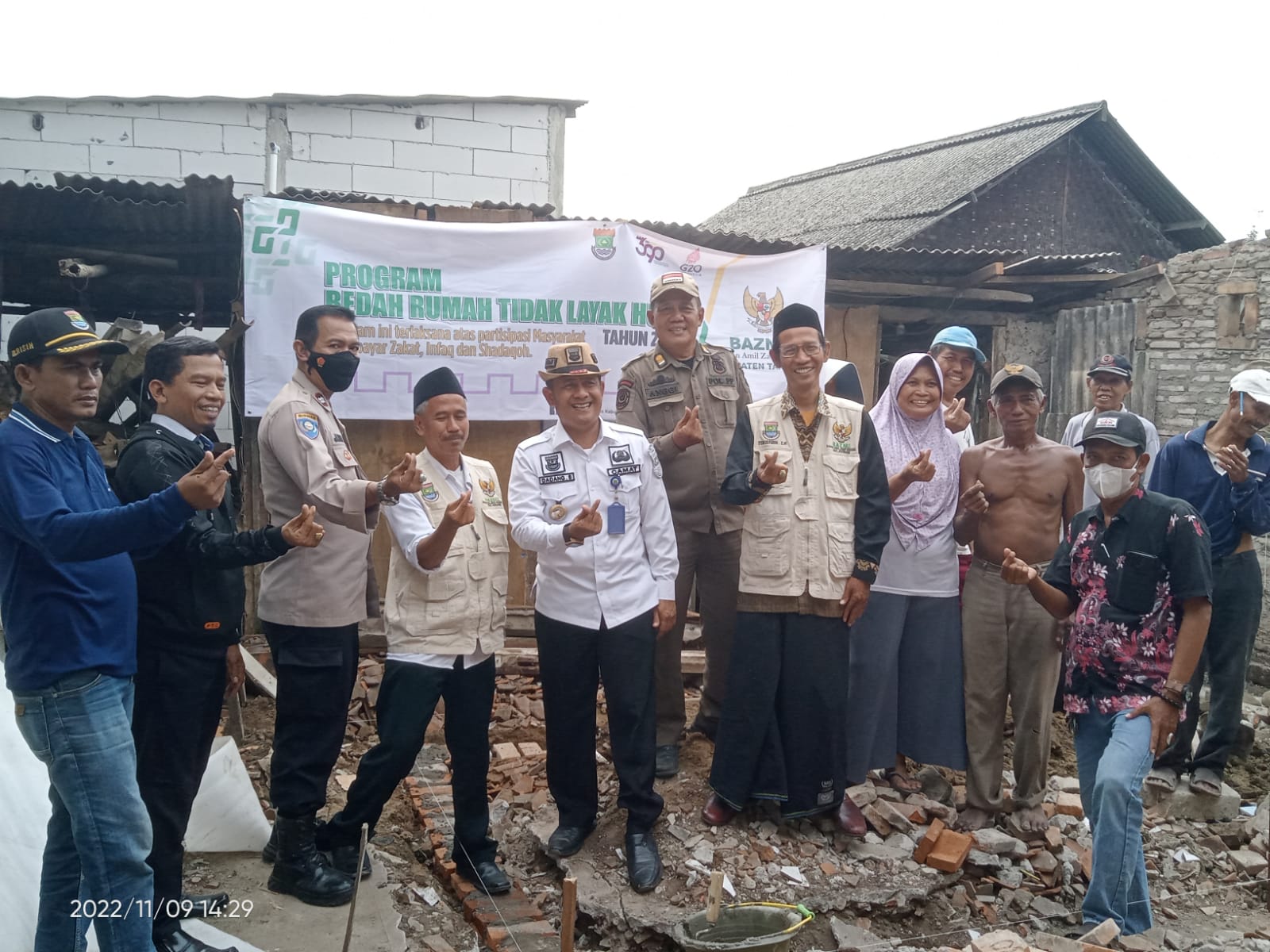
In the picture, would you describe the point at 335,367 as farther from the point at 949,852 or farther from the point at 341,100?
the point at 341,100

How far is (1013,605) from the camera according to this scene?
4.38m

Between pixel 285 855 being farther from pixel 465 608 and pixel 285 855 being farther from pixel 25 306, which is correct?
pixel 25 306

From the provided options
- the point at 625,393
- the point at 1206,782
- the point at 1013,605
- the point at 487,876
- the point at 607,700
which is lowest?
the point at 1206,782

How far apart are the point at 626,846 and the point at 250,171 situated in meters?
10.1

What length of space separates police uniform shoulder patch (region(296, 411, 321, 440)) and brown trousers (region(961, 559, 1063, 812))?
300 cm

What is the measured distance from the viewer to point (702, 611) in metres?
4.76

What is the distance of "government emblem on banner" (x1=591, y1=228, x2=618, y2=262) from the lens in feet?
20.9

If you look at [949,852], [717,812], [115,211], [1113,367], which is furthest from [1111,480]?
[115,211]

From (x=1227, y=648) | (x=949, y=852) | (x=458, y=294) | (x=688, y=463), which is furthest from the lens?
(x=458, y=294)

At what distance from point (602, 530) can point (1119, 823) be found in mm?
2115

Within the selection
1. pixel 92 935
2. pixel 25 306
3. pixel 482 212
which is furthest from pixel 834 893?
pixel 25 306

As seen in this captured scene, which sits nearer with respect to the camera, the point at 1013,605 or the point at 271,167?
the point at 1013,605

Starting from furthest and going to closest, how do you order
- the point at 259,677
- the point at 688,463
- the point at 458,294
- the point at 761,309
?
the point at 761,309 → the point at 458,294 → the point at 259,677 → the point at 688,463

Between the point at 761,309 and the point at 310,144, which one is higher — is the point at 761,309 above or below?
below
